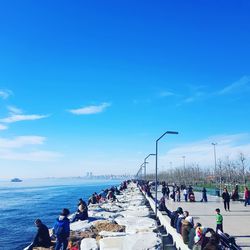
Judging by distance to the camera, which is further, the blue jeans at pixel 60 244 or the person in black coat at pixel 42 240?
the person in black coat at pixel 42 240

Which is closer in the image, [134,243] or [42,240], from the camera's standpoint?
[134,243]

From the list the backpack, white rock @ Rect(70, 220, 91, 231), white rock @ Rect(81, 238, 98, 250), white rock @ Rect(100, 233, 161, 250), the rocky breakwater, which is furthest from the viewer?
white rock @ Rect(70, 220, 91, 231)

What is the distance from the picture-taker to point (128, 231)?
18.2 m

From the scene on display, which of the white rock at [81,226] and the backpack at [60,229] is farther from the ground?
the backpack at [60,229]

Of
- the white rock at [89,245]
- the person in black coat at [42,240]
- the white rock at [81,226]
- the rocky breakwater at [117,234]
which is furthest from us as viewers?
the white rock at [81,226]

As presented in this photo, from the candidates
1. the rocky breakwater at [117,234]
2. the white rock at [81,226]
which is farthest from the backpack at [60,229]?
the white rock at [81,226]

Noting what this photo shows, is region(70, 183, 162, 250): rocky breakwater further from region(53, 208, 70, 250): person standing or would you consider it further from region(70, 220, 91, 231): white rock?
region(53, 208, 70, 250): person standing

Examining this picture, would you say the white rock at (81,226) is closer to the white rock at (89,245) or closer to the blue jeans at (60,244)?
the white rock at (89,245)

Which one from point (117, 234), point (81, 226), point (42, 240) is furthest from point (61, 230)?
point (81, 226)

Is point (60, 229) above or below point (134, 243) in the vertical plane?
above

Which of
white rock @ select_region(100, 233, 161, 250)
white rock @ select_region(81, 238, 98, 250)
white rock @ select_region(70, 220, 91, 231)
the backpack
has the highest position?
the backpack

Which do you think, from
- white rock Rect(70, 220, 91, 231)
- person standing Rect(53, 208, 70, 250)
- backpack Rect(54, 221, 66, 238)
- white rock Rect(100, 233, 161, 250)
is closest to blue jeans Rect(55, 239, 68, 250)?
person standing Rect(53, 208, 70, 250)

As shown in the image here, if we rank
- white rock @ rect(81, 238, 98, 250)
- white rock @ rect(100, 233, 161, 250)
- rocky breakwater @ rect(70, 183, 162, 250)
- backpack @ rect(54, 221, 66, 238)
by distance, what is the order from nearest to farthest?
white rock @ rect(100, 233, 161, 250), backpack @ rect(54, 221, 66, 238), rocky breakwater @ rect(70, 183, 162, 250), white rock @ rect(81, 238, 98, 250)

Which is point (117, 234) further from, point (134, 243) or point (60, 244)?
point (60, 244)
